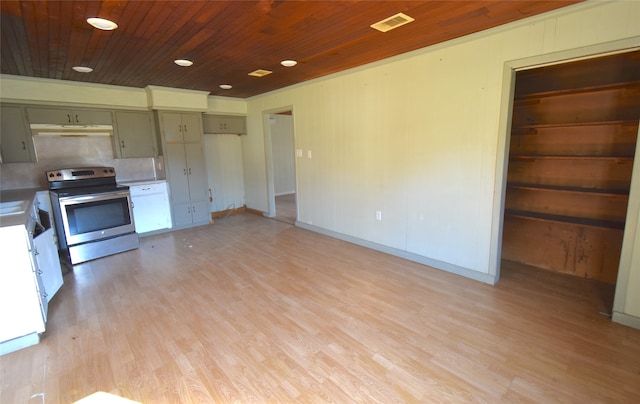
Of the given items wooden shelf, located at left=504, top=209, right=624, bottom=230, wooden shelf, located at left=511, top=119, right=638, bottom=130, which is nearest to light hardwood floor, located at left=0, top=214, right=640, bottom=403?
wooden shelf, located at left=504, top=209, right=624, bottom=230

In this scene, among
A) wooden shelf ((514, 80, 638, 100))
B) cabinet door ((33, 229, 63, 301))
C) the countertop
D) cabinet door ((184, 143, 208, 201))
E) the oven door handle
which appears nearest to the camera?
cabinet door ((33, 229, 63, 301))

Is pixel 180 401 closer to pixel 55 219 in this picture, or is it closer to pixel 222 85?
pixel 55 219

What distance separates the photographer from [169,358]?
206 cm

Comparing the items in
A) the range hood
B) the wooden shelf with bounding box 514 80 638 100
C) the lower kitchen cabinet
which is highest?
the wooden shelf with bounding box 514 80 638 100

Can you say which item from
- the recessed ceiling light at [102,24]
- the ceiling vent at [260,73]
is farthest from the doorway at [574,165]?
the recessed ceiling light at [102,24]

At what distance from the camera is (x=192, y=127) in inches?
210

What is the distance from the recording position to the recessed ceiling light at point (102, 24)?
231cm

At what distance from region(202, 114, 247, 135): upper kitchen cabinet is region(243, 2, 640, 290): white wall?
1.79 m

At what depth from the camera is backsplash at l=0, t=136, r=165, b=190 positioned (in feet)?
13.6

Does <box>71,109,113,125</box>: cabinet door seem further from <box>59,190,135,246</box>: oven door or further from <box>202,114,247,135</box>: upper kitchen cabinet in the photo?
<box>202,114,247,135</box>: upper kitchen cabinet

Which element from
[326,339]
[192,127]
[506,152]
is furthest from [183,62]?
[506,152]

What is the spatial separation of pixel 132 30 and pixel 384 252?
3.61m

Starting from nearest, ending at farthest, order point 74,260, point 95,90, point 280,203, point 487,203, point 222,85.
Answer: point 487,203 → point 74,260 → point 95,90 → point 222,85 → point 280,203

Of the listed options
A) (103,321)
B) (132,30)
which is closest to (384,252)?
(103,321)
